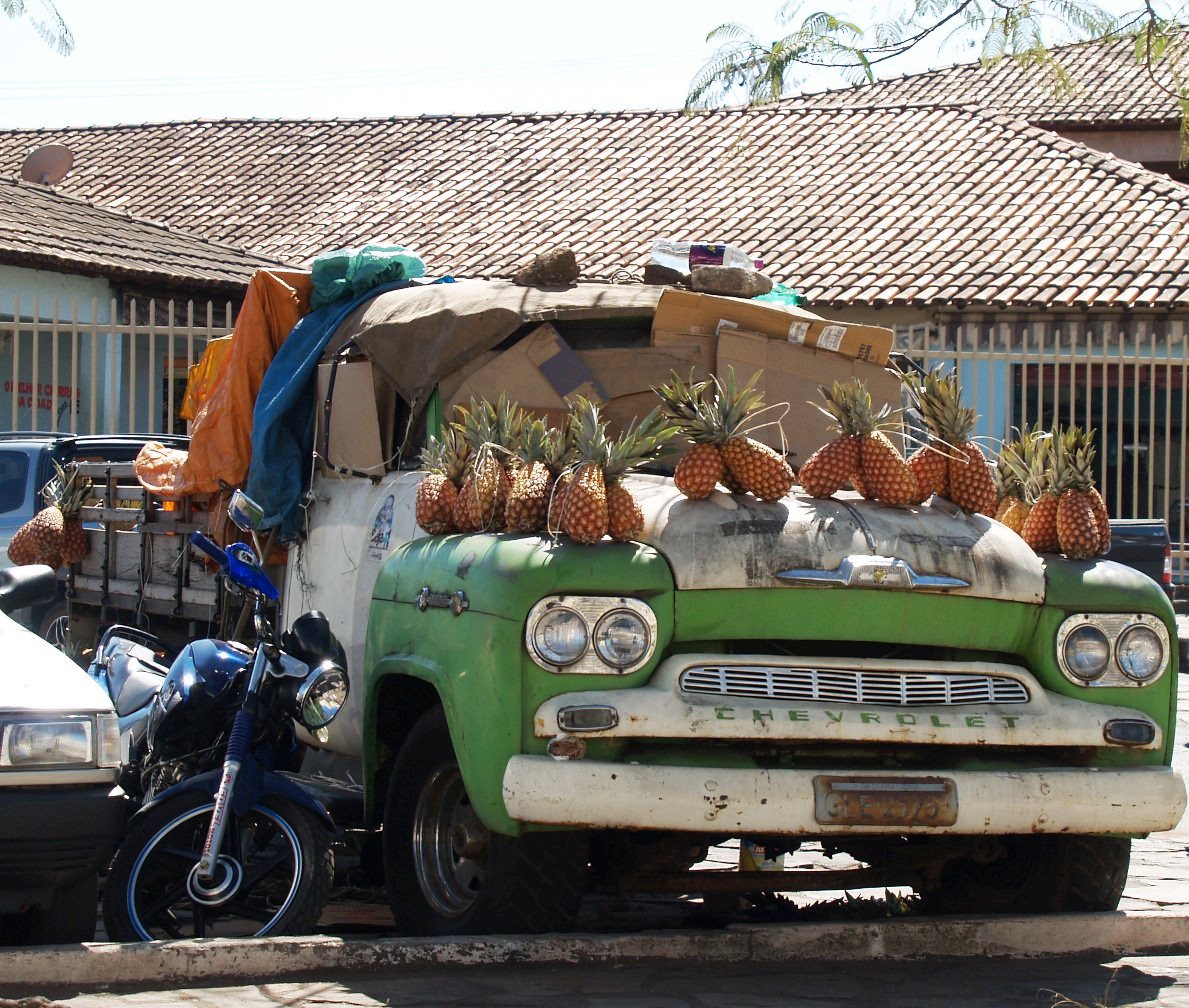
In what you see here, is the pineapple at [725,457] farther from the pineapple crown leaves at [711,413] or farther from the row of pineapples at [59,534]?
the row of pineapples at [59,534]

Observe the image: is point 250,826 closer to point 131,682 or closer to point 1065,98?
point 131,682

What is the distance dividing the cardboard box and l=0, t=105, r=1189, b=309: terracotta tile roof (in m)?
14.0

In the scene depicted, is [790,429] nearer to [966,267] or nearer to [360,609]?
[360,609]

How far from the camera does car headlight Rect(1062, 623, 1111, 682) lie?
5.07 m

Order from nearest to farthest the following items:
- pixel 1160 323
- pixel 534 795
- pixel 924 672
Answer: pixel 534 795 < pixel 924 672 < pixel 1160 323

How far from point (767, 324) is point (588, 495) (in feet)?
6.09

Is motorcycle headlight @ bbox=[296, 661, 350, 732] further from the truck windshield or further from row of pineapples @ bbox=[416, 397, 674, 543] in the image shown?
the truck windshield

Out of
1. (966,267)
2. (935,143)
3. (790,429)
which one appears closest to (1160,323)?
(966,267)

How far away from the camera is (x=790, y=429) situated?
250 inches

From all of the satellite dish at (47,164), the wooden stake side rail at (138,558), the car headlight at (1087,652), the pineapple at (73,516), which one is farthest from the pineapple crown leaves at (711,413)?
the satellite dish at (47,164)

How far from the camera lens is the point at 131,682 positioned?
257 inches

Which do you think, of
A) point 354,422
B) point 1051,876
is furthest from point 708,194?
point 1051,876

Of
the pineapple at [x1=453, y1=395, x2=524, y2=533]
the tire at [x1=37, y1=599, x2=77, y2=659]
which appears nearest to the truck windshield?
the tire at [x1=37, y1=599, x2=77, y2=659]

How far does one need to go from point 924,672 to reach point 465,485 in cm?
148
